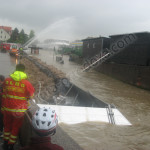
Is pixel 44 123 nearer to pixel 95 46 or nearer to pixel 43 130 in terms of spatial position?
pixel 43 130

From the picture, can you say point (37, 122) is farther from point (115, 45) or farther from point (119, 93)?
point (115, 45)

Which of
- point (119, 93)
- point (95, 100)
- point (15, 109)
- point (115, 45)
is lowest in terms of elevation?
point (119, 93)

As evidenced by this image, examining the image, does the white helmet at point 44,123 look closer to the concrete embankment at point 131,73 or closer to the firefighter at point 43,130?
the firefighter at point 43,130

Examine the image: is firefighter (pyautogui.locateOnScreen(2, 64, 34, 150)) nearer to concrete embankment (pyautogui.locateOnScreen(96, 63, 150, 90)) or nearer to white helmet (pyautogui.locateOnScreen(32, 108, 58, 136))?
white helmet (pyautogui.locateOnScreen(32, 108, 58, 136))

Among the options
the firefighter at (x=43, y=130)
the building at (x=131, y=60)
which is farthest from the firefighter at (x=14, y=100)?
the building at (x=131, y=60)

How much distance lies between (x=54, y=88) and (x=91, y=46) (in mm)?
25908

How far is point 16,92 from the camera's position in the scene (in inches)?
124

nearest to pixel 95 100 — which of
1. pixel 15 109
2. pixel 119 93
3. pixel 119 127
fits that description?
pixel 119 127

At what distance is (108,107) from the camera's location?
7.37m

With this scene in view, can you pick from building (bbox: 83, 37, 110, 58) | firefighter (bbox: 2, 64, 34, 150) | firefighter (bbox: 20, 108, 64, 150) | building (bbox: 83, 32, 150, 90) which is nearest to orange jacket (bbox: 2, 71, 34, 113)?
firefighter (bbox: 2, 64, 34, 150)

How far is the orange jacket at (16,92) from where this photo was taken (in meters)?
3.14

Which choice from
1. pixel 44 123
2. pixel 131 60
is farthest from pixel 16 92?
pixel 131 60

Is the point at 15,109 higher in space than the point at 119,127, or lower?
higher

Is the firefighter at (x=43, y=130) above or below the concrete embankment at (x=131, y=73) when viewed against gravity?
above
